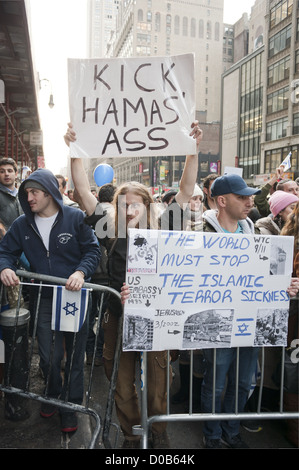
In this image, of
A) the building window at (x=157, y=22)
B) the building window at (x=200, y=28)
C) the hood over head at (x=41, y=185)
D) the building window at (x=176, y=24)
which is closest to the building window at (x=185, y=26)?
the building window at (x=176, y=24)

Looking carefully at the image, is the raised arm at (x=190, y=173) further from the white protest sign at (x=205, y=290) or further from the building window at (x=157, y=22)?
the building window at (x=157, y=22)

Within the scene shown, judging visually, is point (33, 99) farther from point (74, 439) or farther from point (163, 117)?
point (74, 439)

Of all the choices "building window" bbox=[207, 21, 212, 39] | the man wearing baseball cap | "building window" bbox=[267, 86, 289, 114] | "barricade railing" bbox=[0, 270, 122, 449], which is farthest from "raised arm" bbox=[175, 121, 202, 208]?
"building window" bbox=[207, 21, 212, 39]

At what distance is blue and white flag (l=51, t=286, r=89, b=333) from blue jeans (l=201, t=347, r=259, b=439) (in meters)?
1.07

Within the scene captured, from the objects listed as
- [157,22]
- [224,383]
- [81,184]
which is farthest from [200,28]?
[224,383]

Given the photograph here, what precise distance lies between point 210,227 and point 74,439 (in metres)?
2.13

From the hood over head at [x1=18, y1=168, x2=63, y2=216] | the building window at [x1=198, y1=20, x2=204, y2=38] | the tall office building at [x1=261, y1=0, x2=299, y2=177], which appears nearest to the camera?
the hood over head at [x1=18, y1=168, x2=63, y2=216]

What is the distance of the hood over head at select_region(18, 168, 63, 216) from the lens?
3061 millimetres

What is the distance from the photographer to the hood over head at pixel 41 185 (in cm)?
306

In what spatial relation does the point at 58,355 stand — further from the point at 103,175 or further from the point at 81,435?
the point at 103,175

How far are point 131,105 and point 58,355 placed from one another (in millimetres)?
2255

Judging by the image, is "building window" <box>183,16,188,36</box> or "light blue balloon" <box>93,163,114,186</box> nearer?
"light blue balloon" <box>93,163,114,186</box>

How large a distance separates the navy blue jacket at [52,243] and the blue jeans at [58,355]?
32 cm

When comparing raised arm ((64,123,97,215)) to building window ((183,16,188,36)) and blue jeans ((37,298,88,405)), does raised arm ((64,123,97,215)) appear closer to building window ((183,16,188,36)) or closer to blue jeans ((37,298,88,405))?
blue jeans ((37,298,88,405))
